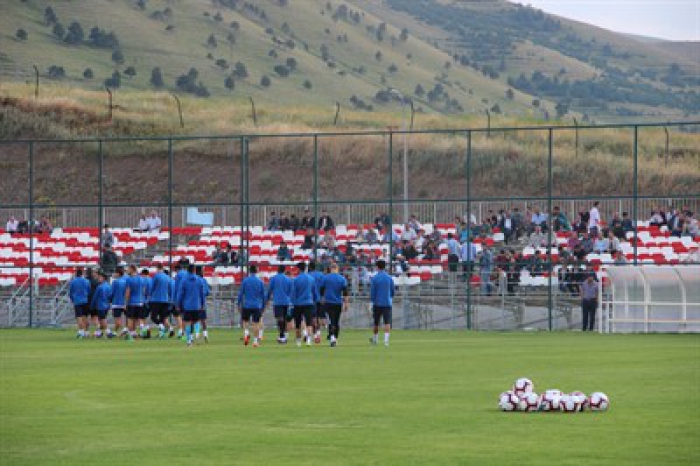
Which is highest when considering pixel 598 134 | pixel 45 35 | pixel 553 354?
pixel 45 35

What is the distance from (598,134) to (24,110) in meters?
32.6

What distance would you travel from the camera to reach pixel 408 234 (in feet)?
175

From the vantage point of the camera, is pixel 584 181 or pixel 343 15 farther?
pixel 343 15

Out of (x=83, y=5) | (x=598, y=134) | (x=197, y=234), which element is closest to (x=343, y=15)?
(x=83, y=5)

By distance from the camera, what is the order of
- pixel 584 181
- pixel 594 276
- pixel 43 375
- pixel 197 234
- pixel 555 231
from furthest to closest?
pixel 584 181
pixel 197 234
pixel 555 231
pixel 594 276
pixel 43 375

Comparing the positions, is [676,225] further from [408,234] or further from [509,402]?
[509,402]

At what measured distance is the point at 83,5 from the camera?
135375mm

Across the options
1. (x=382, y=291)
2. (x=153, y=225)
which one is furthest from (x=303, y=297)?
(x=153, y=225)

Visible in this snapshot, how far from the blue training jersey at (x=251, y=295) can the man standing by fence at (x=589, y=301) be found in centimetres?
1162

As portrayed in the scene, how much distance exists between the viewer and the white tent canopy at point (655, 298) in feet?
141

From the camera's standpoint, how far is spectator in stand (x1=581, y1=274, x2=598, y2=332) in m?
44.6

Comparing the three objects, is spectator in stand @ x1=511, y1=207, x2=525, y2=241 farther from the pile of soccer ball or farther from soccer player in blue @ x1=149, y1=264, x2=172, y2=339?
the pile of soccer ball

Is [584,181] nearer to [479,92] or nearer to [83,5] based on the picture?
[83,5]

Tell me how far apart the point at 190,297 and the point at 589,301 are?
13102 mm
